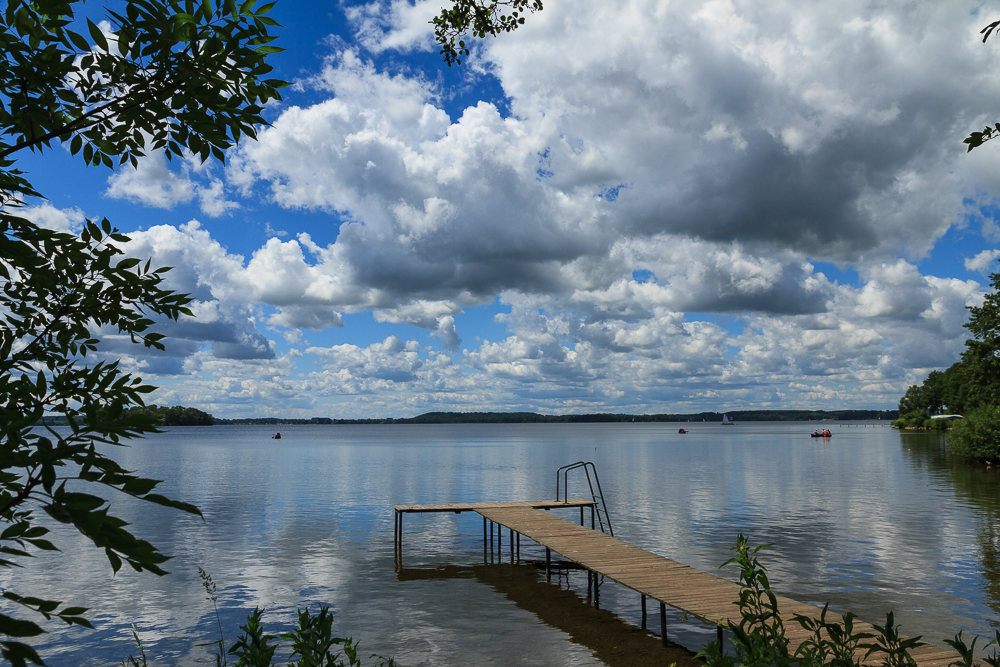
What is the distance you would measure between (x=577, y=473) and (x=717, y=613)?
2244 inches

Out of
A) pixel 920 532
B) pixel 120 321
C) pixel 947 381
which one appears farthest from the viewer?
pixel 947 381

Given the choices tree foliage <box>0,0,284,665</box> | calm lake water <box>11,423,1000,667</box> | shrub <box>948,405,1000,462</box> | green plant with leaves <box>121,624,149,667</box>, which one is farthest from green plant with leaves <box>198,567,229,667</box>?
shrub <box>948,405,1000,462</box>

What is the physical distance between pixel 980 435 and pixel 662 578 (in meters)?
61.4

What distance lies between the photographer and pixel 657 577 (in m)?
15.7

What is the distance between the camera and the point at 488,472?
68625 millimetres

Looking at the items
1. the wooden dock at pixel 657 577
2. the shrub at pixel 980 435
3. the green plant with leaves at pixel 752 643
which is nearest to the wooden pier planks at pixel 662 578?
the wooden dock at pixel 657 577

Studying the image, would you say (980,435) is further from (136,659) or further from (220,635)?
(136,659)

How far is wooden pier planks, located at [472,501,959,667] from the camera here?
11203 millimetres

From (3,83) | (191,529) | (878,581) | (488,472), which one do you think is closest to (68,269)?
(3,83)

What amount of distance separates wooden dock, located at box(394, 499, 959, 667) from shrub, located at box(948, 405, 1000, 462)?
53.5 meters

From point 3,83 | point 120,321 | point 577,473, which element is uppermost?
point 3,83

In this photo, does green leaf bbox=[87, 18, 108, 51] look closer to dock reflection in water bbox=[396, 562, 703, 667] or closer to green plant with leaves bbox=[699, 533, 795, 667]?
green plant with leaves bbox=[699, 533, 795, 667]

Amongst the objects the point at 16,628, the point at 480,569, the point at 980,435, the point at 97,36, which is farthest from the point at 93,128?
the point at 980,435

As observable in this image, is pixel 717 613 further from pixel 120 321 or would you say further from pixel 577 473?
pixel 577 473
